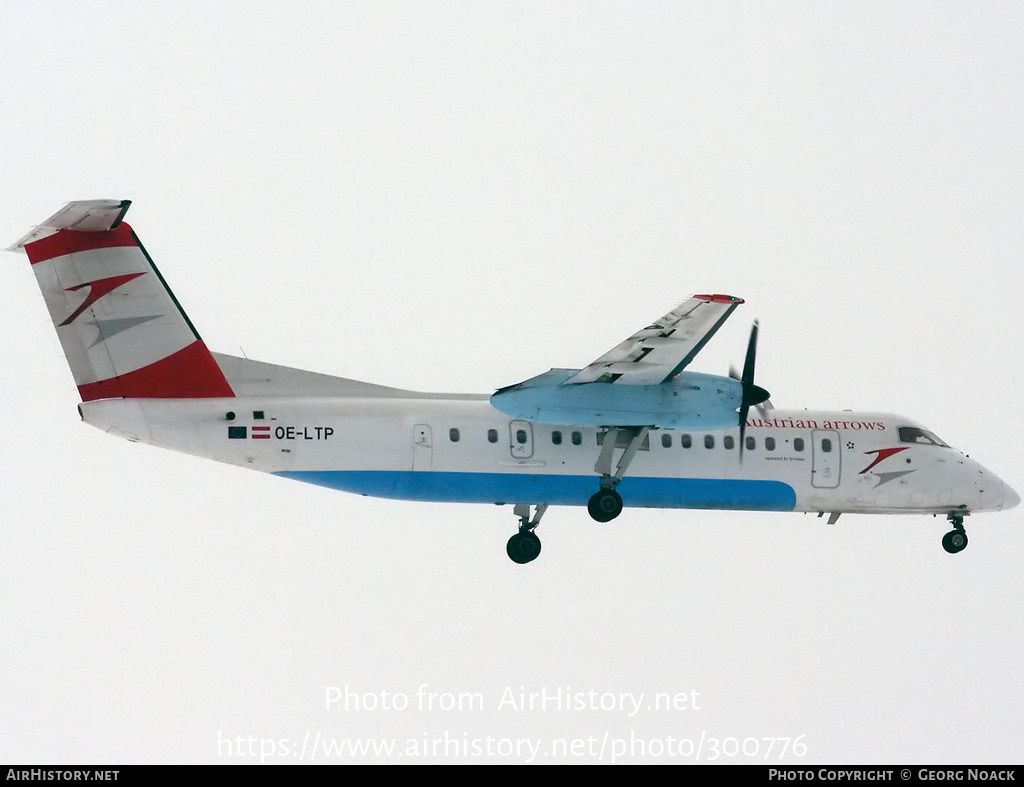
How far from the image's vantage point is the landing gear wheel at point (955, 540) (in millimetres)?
32688

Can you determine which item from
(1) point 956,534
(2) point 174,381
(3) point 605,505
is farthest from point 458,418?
(1) point 956,534

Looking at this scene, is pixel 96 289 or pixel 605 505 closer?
pixel 96 289

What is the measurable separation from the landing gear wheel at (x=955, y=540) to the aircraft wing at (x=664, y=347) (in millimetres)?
8404

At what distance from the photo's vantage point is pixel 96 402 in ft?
89.6

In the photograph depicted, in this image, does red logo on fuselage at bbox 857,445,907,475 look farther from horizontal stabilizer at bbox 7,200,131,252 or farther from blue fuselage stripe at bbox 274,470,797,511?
horizontal stabilizer at bbox 7,200,131,252

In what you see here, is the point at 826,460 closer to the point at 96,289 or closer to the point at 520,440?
the point at 520,440

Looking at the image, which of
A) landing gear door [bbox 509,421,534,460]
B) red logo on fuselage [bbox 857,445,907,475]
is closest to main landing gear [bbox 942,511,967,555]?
red logo on fuselage [bbox 857,445,907,475]

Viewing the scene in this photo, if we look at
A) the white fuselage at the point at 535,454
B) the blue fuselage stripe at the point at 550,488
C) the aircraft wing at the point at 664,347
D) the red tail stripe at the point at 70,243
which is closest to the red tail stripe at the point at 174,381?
the white fuselage at the point at 535,454

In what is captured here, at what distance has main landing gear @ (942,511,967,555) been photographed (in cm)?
3269

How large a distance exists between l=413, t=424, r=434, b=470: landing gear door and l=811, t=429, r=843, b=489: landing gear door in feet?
26.6

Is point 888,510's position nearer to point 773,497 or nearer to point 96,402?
point 773,497

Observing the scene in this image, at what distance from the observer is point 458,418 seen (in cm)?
2925

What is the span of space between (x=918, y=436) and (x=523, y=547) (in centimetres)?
878

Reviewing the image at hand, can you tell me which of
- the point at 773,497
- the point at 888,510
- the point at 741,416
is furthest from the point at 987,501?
the point at 741,416
